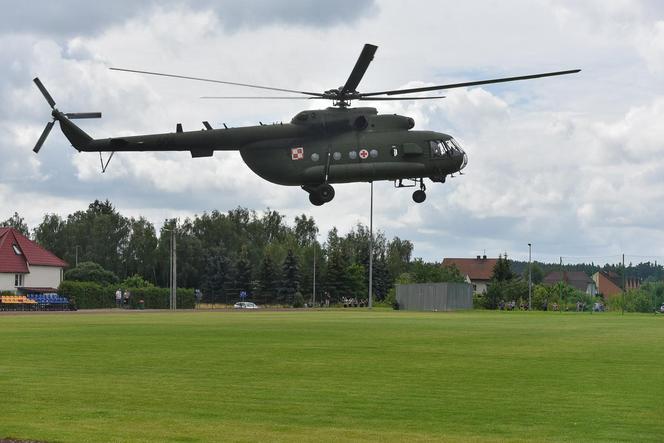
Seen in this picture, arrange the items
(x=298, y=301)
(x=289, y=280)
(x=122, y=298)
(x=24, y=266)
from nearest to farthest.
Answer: (x=122, y=298) < (x=24, y=266) < (x=298, y=301) < (x=289, y=280)

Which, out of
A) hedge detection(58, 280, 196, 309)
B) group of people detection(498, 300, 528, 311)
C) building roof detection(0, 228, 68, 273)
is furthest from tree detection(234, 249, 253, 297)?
group of people detection(498, 300, 528, 311)

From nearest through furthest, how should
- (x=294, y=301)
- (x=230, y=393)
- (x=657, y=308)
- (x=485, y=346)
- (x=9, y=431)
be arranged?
(x=9, y=431) < (x=230, y=393) < (x=485, y=346) < (x=657, y=308) < (x=294, y=301)

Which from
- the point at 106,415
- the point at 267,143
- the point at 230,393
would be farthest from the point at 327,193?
the point at 106,415

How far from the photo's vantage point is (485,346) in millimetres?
38625

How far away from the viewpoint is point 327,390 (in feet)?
80.1

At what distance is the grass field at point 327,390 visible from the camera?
19172 mm

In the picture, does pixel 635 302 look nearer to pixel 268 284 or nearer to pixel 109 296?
pixel 268 284

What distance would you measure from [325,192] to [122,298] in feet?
248

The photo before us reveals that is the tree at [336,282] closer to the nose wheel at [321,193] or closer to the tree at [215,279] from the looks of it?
the tree at [215,279]

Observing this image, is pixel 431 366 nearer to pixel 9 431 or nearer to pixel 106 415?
pixel 106 415

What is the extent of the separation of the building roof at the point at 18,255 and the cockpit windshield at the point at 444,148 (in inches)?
3412

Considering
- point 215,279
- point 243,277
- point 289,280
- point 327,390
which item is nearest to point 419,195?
point 327,390

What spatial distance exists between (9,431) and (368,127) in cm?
2413

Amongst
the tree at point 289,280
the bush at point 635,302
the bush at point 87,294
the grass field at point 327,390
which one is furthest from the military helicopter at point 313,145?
the tree at point 289,280
